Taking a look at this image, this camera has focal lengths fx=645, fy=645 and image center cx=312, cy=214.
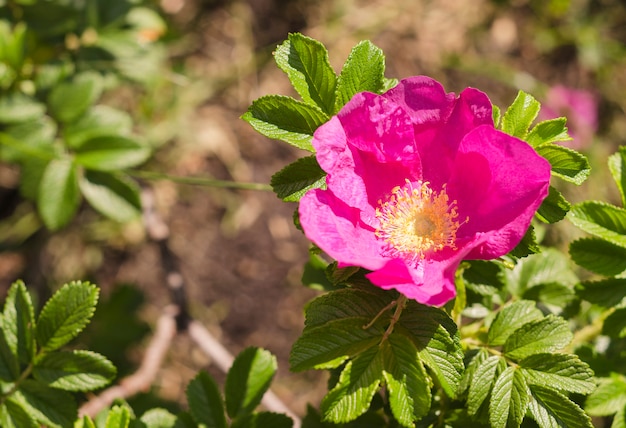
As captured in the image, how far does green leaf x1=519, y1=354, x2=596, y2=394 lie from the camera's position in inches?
41.2

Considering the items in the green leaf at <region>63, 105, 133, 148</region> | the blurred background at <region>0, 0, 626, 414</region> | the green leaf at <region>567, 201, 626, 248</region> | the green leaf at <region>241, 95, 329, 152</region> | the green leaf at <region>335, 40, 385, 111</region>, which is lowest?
the blurred background at <region>0, 0, 626, 414</region>

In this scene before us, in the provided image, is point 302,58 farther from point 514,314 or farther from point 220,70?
point 220,70

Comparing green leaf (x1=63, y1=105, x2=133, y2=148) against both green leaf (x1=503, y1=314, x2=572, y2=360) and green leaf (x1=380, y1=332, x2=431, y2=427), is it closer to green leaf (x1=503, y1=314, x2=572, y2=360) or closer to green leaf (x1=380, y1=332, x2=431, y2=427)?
green leaf (x1=380, y1=332, x2=431, y2=427)

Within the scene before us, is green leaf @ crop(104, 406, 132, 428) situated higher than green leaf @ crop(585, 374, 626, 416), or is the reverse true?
green leaf @ crop(104, 406, 132, 428)

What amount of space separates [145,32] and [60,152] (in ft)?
2.30

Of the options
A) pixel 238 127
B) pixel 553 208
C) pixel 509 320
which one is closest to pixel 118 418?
pixel 509 320

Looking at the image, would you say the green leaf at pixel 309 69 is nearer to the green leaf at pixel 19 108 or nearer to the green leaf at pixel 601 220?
the green leaf at pixel 601 220

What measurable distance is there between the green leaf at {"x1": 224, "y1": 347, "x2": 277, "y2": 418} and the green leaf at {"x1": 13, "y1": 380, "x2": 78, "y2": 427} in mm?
296

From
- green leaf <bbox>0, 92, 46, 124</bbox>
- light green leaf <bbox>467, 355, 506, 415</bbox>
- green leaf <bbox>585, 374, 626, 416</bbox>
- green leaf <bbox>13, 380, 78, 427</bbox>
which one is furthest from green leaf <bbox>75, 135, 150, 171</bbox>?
green leaf <bbox>585, 374, 626, 416</bbox>

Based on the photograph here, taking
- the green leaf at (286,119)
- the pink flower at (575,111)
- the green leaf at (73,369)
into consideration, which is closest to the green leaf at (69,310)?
the green leaf at (73,369)

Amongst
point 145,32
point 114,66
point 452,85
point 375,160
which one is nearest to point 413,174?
point 375,160

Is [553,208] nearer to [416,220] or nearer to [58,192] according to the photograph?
[416,220]

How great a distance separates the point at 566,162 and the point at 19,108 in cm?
146

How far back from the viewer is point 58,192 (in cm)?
176
